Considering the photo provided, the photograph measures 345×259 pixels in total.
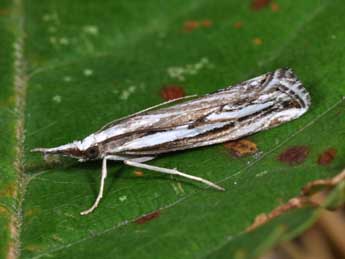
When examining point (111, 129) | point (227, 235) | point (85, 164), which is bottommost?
point (85, 164)

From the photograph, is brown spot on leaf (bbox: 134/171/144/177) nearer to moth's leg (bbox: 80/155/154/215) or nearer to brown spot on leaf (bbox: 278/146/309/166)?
moth's leg (bbox: 80/155/154/215)

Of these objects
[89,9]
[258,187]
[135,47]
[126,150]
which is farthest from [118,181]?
[89,9]

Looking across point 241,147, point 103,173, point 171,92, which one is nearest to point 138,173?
point 103,173

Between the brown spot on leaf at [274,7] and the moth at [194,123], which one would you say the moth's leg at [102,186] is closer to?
the moth at [194,123]

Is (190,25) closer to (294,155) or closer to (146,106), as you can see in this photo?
(146,106)

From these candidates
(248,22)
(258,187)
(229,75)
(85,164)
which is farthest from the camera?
(248,22)

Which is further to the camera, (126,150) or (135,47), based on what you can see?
(135,47)

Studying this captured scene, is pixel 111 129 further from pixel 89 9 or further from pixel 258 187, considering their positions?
pixel 89 9

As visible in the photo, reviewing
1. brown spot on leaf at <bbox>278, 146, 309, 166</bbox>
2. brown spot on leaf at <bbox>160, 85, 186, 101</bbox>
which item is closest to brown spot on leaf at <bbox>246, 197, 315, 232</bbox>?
brown spot on leaf at <bbox>278, 146, 309, 166</bbox>
